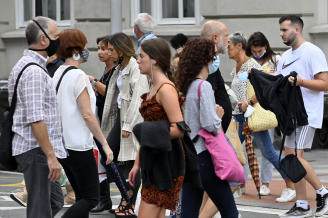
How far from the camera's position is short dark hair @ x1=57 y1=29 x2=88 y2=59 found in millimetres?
7137

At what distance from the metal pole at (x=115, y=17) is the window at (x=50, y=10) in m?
5.20

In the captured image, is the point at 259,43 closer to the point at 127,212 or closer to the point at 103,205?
the point at 103,205

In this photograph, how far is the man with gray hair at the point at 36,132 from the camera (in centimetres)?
593

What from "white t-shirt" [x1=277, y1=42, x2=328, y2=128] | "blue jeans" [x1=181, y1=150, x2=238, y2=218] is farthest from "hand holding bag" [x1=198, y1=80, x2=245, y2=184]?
"white t-shirt" [x1=277, y1=42, x2=328, y2=128]

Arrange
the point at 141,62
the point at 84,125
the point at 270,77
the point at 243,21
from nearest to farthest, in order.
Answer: the point at 141,62, the point at 84,125, the point at 270,77, the point at 243,21

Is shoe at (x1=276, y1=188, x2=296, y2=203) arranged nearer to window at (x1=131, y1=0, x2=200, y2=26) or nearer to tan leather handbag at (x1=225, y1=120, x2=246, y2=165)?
tan leather handbag at (x1=225, y1=120, x2=246, y2=165)

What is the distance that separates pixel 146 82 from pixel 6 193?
317 cm

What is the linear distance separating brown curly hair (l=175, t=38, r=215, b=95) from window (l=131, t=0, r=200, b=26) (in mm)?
11418

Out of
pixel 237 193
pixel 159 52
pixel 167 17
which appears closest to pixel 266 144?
pixel 237 193

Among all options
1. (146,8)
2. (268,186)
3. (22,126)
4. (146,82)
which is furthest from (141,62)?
(146,8)

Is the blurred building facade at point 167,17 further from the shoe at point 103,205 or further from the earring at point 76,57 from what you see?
the earring at point 76,57

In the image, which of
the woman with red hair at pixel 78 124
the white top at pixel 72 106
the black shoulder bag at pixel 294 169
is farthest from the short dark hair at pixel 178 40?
the white top at pixel 72 106

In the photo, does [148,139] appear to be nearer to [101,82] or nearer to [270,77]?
[270,77]

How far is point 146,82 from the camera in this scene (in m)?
8.84
